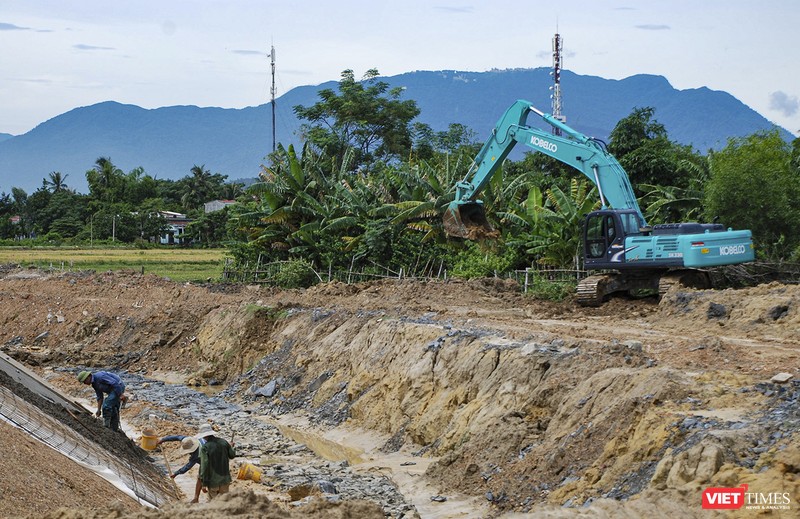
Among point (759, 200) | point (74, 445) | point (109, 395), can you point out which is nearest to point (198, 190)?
point (759, 200)

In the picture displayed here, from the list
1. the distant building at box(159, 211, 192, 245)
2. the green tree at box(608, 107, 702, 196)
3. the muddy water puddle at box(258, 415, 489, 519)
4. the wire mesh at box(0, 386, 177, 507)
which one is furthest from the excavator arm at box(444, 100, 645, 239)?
the distant building at box(159, 211, 192, 245)

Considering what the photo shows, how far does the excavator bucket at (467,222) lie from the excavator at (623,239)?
10.7 ft

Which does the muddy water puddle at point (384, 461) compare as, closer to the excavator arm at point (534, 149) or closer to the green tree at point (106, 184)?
the excavator arm at point (534, 149)

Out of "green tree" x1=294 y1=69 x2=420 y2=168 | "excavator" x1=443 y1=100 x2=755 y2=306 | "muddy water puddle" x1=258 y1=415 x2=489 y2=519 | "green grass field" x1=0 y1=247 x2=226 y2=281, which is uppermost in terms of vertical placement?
"green tree" x1=294 y1=69 x2=420 y2=168

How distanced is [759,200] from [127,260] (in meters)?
42.1

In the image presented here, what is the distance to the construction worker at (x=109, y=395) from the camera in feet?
53.3

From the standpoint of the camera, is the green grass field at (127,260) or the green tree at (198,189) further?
the green tree at (198,189)

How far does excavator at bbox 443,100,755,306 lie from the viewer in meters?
22.7

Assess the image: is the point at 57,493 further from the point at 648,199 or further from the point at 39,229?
the point at 39,229

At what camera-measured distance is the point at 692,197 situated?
31844mm

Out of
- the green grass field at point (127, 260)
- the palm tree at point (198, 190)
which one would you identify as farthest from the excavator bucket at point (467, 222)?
the palm tree at point (198, 190)

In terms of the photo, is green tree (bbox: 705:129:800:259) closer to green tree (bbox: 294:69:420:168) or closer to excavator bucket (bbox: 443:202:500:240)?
excavator bucket (bbox: 443:202:500:240)

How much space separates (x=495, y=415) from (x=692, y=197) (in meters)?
19.3

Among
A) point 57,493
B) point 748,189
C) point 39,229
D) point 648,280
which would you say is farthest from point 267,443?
point 39,229
